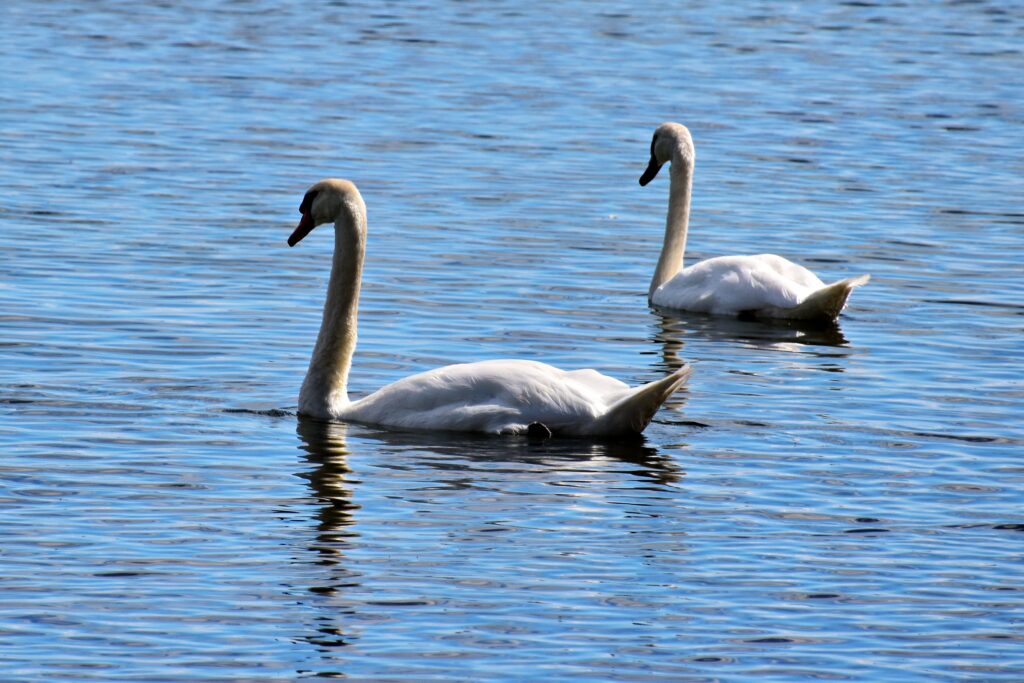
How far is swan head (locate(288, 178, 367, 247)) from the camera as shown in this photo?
12547mm

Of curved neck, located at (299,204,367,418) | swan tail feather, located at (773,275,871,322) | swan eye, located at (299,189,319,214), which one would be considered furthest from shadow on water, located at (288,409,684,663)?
swan tail feather, located at (773,275,871,322)

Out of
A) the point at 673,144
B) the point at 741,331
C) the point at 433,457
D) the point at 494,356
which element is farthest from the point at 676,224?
the point at 433,457

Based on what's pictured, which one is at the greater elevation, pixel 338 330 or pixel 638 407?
pixel 338 330

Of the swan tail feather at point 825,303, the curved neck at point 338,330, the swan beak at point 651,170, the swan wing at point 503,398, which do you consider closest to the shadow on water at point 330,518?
the curved neck at point 338,330

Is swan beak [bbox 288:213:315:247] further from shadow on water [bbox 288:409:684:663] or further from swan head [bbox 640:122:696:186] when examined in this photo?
swan head [bbox 640:122:696:186]

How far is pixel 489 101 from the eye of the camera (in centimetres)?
2795

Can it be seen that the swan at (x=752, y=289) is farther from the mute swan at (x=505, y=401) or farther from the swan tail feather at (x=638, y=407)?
the mute swan at (x=505, y=401)

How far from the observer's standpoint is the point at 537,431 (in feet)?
37.8

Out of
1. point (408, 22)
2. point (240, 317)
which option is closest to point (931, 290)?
point (240, 317)

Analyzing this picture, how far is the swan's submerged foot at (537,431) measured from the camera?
37.7 feet

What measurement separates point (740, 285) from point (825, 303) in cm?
70

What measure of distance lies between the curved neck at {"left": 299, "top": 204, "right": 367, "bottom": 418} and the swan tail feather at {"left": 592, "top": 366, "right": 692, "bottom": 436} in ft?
5.23

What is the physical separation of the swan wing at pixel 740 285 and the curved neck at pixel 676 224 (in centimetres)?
40

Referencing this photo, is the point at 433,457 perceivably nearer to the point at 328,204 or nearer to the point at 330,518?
the point at 330,518
